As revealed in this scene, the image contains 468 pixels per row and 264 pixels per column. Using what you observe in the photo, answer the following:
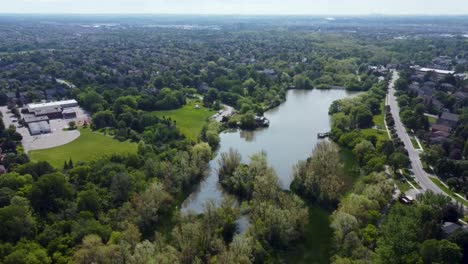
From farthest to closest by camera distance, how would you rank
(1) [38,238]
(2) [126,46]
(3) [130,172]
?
(2) [126,46] → (3) [130,172] → (1) [38,238]

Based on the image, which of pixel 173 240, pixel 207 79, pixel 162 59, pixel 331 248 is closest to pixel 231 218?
pixel 173 240

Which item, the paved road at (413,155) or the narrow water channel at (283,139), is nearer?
the paved road at (413,155)

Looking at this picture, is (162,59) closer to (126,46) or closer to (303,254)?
(126,46)

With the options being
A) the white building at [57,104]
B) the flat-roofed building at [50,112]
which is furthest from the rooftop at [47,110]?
the white building at [57,104]

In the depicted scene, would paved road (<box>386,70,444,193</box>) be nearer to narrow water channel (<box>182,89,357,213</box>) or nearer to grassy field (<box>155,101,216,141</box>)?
narrow water channel (<box>182,89,357,213</box>)

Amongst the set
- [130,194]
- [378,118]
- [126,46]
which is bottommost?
[126,46]

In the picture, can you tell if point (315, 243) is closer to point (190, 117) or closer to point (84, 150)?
point (84, 150)

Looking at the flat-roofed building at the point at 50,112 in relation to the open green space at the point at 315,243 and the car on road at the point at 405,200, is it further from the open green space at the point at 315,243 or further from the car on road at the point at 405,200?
the car on road at the point at 405,200
